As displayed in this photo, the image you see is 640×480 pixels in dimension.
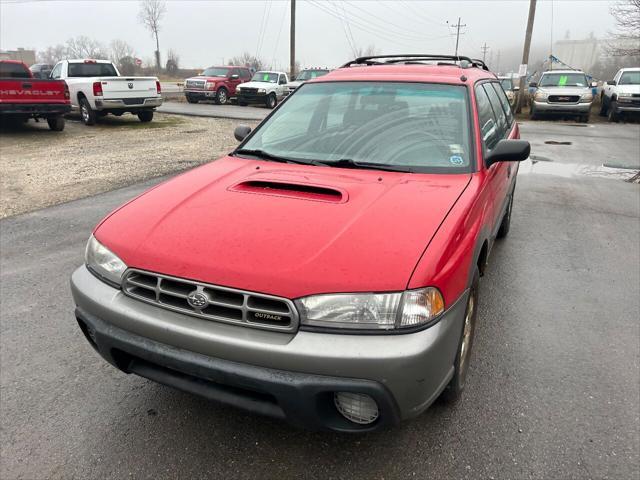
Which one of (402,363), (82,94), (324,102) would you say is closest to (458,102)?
(324,102)

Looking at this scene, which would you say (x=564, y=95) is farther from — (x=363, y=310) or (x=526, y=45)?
(x=363, y=310)

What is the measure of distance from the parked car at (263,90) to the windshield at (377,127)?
1916 centimetres

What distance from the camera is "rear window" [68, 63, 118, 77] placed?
14.2 m

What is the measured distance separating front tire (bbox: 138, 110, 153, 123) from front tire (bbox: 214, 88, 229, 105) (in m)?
8.11

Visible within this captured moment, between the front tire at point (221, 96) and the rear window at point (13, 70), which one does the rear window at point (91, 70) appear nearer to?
the rear window at point (13, 70)

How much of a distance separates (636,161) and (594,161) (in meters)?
0.94

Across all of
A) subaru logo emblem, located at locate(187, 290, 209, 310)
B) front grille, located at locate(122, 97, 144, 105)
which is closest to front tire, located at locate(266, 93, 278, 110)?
front grille, located at locate(122, 97, 144, 105)

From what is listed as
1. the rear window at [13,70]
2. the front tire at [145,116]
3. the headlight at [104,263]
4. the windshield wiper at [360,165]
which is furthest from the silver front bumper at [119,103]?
the headlight at [104,263]

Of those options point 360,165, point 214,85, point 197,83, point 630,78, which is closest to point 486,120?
point 360,165

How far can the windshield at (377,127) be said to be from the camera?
9.61ft

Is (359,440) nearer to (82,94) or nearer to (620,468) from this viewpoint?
(620,468)

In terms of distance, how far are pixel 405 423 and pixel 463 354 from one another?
46 cm

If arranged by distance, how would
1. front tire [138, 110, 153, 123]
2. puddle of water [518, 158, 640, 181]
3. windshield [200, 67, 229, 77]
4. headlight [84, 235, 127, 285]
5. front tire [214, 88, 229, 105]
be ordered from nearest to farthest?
headlight [84, 235, 127, 285], puddle of water [518, 158, 640, 181], front tire [138, 110, 153, 123], front tire [214, 88, 229, 105], windshield [200, 67, 229, 77]

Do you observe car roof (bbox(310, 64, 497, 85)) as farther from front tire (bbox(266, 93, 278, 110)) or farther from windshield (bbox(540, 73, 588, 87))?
front tire (bbox(266, 93, 278, 110))
